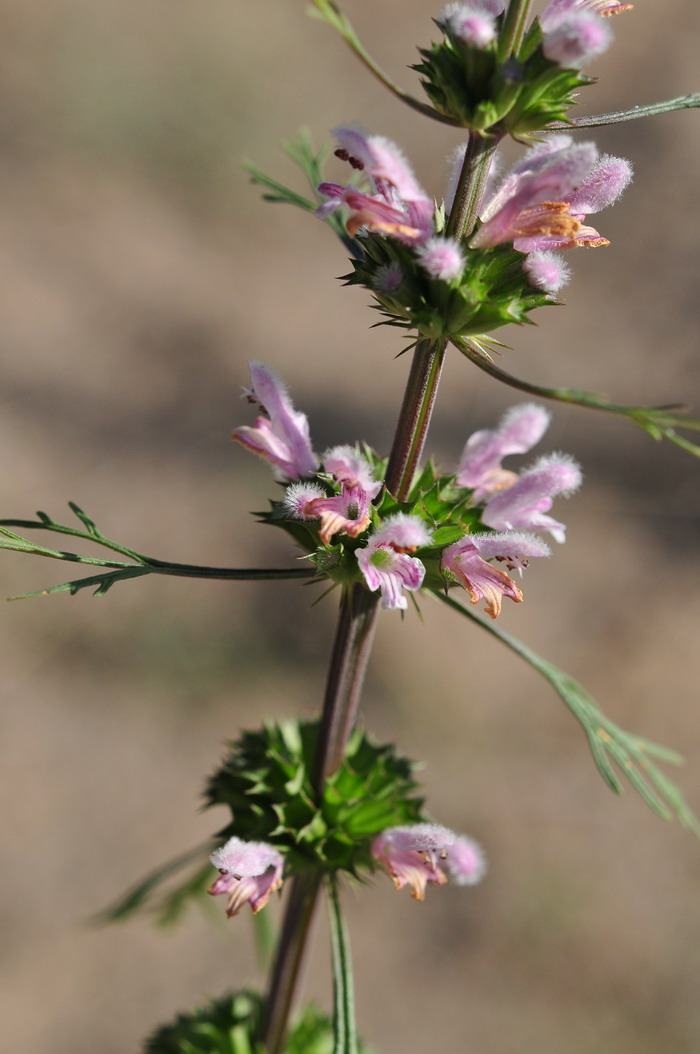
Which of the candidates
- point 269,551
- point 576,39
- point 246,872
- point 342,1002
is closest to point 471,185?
point 576,39

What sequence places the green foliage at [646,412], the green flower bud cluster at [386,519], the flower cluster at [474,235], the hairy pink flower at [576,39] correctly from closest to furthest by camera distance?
the green foliage at [646,412] → the hairy pink flower at [576,39] → the flower cluster at [474,235] → the green flower bud cluster at [386,519]

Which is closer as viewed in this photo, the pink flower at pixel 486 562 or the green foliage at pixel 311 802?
the pink flower at pixel 486 562

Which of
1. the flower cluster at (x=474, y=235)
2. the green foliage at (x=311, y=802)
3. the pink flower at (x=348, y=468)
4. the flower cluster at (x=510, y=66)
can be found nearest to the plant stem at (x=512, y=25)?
the flower cluster at (x=510, y=66)

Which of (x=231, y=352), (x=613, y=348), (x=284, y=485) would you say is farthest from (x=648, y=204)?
(x=284, y=485)

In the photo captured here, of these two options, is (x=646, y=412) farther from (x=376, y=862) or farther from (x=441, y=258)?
(x=376, y=862)

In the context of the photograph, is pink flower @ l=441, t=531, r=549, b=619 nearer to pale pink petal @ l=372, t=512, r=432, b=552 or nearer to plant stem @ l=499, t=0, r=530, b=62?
pale pink petal @ l=372, t=512, r=432, b=552

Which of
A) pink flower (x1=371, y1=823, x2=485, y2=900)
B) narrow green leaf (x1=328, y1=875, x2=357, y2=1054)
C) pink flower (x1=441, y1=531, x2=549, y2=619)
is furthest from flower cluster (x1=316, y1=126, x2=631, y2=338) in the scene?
narrow green leaf (x1=328, y1=875, x2=357, y2=1054)

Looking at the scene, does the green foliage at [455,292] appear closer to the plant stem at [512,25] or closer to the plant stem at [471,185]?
the plant stem at [471,185]

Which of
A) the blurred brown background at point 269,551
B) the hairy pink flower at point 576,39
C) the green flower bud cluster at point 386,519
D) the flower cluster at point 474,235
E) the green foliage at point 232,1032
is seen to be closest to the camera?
the hairy pink flower at point 576,39
